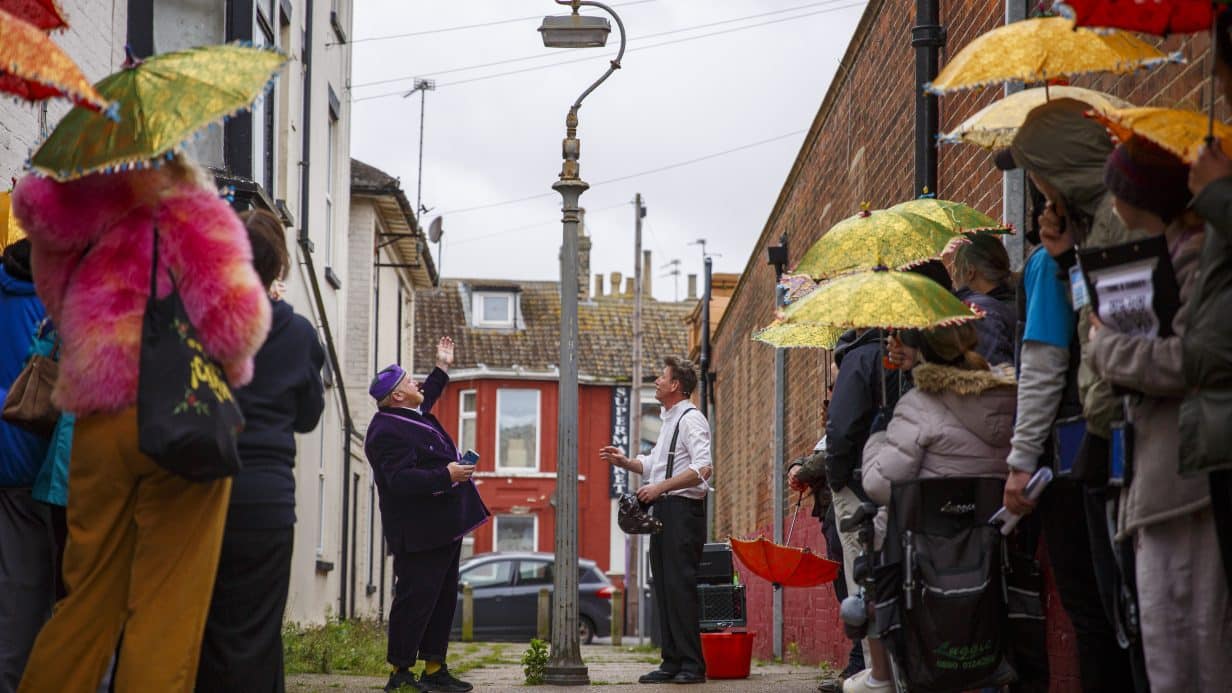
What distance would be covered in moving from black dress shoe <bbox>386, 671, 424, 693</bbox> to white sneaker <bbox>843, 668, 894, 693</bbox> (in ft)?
9.73

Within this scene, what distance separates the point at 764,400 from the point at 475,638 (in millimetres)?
12569

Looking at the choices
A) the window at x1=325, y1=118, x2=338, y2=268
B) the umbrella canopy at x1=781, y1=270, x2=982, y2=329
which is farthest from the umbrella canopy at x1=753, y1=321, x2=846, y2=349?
the window at x1=325, y1=118, x2=338, y2=268

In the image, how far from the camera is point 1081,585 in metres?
5.27

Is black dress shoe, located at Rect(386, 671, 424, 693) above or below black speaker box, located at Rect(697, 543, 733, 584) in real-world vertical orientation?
below

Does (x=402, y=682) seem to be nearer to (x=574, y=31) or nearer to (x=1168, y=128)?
(x=574, y=31)

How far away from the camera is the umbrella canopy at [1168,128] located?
418 cm

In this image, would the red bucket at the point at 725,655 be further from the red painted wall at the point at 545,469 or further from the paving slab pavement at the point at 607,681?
the red painted wall at the point at 545,469

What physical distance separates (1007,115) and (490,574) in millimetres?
24584

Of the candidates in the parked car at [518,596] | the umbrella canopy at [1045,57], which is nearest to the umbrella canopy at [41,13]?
the umbrella canopy at [1045,57]

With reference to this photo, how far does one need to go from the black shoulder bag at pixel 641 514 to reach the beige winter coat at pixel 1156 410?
5.77m

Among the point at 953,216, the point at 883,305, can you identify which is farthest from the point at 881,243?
the point at 883,305

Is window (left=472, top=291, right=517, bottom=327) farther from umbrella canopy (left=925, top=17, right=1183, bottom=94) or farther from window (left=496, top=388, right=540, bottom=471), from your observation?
umbrella canopy (left=925, top=17, right=1183, bottom=94)

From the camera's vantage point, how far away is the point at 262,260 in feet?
17.7

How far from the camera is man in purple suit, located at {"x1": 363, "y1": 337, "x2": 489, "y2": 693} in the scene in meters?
9.02
